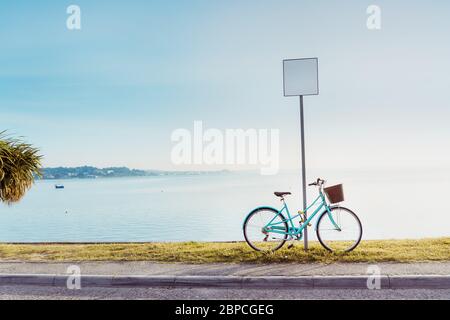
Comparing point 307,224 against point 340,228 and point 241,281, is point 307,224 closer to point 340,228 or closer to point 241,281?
point 340,228

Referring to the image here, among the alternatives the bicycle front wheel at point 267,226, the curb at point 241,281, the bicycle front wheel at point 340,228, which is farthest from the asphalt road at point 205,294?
the bicycle front wheel at point 267,226

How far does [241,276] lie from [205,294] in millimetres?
645

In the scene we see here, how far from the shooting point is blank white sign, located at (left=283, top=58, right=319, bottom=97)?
7.68 meters

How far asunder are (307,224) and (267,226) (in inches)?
28.2

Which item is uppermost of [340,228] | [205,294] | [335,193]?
[335,193]

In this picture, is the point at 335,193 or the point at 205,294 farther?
the point at 335,193

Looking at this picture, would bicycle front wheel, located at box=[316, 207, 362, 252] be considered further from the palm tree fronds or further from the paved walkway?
the palm tree fronds

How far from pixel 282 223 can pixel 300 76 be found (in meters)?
2.68

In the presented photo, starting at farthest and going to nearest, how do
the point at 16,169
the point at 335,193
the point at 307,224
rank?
the point at 16,169 → the point at 307,224 → the point at 335,193

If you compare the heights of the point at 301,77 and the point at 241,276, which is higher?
the point at 301,77

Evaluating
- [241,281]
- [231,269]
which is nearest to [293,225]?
[231,269]

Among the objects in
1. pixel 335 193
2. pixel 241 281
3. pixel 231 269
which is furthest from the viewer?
pixel 335 193

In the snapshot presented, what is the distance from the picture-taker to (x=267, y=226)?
305 inches

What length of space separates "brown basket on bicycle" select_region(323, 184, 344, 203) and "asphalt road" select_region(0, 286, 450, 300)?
214 centimetres
